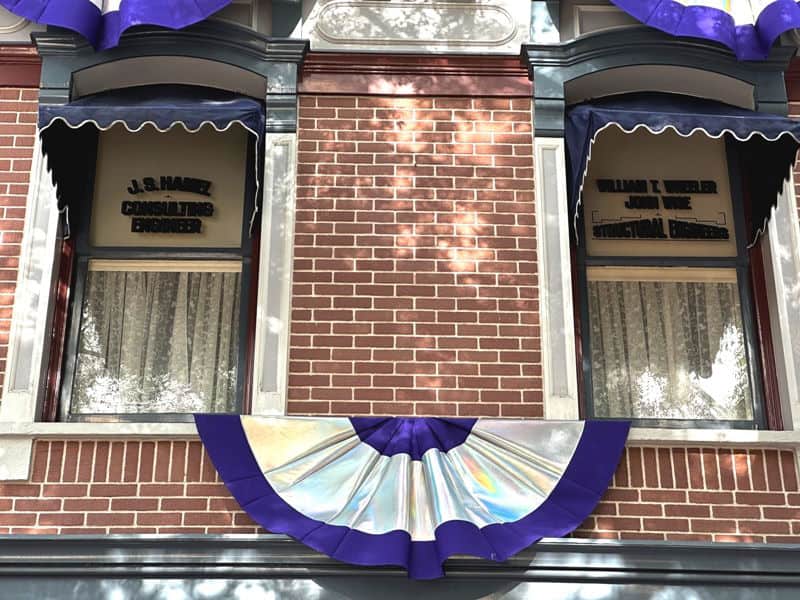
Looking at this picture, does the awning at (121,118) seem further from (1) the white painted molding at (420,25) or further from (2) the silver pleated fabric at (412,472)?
(2) the silver pleated fabric at (412,472)

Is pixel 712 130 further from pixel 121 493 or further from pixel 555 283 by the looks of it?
pixel 121 493

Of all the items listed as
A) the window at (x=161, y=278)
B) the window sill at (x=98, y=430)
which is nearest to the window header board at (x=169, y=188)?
the window at (x=161, y=278)

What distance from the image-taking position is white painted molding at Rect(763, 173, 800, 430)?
7.34 m

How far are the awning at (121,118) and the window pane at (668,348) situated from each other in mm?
2609

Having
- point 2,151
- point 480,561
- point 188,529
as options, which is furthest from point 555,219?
point 2,151

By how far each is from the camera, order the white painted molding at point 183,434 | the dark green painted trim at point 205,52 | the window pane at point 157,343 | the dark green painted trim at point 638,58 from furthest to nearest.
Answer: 1. the dark green painted trim at point 638,58
2. the dark green painted trim at point 205,52
3. the window pane at point 157,343
4. the white painted molding at point 183,434

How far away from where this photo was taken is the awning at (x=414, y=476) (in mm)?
6637

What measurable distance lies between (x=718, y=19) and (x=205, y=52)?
355cm

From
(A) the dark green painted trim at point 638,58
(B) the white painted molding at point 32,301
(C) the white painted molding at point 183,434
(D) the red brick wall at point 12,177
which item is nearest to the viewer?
(C) the white painted molding at point 183,434

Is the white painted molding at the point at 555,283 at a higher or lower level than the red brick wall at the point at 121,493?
higher

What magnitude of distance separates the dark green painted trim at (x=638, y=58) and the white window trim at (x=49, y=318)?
1837 mm

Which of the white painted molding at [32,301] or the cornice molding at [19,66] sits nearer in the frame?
the white painted molding at [32,301]

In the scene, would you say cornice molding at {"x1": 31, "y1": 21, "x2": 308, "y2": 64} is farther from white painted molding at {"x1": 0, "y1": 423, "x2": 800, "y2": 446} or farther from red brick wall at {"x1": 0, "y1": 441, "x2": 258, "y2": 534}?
red brick wall at {"x1": 0, "y1": 441, "x2": 258, "y2": 534}

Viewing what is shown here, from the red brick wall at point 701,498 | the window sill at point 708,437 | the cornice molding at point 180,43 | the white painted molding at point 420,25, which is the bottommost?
the red brick wall at point 701,498
